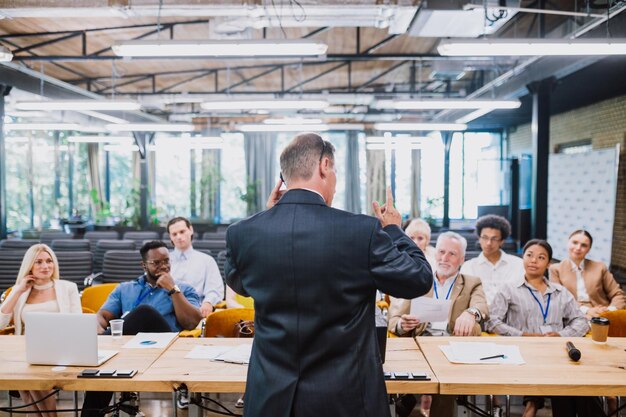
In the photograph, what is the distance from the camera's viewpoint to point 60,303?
3.81m

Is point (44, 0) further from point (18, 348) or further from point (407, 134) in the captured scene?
point (407, 134)

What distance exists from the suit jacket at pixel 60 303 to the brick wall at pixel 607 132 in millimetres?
8804

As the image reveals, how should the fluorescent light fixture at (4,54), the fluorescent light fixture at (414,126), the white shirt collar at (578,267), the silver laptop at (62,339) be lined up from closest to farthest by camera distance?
the silver laptop at (62,339) < the white shirt collar at (578,267) < the fluorescent light fixture at (4,54) < the fluorescent light fixture at (414,126)

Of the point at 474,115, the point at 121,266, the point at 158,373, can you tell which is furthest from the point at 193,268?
the point at 474,115

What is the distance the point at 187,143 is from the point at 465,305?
1074cm

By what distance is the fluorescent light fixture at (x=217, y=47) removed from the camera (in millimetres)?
4457

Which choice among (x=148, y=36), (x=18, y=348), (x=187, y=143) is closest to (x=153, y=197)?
(x=187, y=143)

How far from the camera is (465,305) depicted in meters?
3.62

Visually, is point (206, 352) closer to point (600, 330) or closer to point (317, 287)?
point (317, 287)

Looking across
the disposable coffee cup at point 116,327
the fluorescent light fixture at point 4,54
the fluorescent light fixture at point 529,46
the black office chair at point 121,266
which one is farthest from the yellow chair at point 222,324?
the fluorescent light fixture at point 4,54

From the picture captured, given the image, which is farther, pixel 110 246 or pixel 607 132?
pixel 607 132

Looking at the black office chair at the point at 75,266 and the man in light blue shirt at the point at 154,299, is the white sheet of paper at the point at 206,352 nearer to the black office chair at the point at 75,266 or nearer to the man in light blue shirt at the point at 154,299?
the man in light blue shirt at the point at 154,299

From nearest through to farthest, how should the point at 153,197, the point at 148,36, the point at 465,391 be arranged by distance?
1. the point at 465,391
2. the point at 148,36
3. the point at 153,197

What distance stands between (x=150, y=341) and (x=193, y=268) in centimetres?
218
